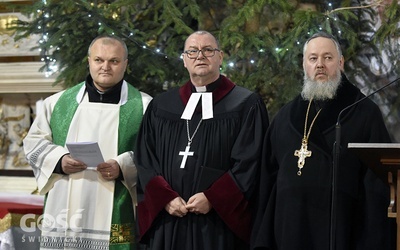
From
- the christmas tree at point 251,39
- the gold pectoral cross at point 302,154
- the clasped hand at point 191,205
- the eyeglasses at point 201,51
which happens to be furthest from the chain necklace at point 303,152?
the christmas tree at point 251,39

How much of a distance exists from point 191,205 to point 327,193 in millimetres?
858

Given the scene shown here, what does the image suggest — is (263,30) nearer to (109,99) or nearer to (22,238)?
(109,99)

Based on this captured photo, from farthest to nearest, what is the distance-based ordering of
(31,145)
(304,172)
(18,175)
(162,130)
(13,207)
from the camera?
1. (18,175)
2. (13,207)
3. (31,145)
4. (162,130)
5. (304,172)

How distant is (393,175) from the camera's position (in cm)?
424

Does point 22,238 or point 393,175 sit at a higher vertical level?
point 393,175

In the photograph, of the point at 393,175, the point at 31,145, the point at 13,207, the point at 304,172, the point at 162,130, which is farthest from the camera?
the point at 13,207

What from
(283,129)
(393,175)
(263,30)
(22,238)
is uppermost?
(263,30)

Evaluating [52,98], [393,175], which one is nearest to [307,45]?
[393,175]

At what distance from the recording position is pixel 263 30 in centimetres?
716

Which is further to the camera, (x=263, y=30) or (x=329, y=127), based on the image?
(x=263, y=30)

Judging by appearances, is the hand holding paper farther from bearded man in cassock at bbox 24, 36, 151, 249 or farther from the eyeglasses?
the eyeglasses

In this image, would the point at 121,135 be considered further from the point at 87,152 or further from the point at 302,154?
the point at 302,154

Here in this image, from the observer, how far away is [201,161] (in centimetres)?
510

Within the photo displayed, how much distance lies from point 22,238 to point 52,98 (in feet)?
4.23
